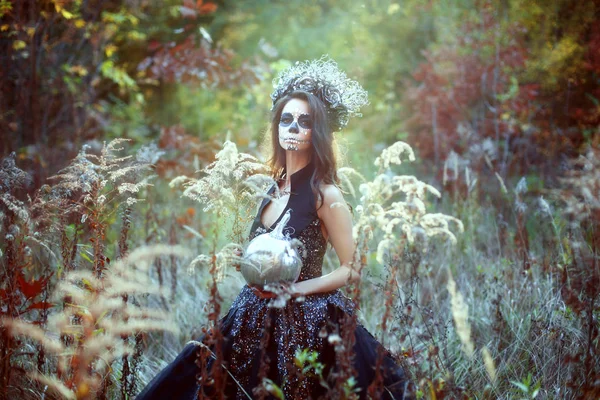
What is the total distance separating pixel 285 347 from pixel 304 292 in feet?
0.88

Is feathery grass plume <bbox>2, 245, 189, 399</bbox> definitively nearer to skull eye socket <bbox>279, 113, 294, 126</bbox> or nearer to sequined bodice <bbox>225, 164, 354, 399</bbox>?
sequined bodice <bbox>225, 164, 354, 399</bbox>

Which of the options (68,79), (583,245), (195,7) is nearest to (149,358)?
(583,245)

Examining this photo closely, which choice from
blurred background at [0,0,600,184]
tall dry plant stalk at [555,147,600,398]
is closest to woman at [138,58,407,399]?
tall dry plant stalk at [555,147,600,398]

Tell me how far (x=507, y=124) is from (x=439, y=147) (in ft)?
3.93

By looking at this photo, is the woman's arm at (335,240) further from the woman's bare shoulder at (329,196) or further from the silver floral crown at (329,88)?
the silver floral crown at (329,88)

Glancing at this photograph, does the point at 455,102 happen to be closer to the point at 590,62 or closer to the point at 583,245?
the point at 590,62

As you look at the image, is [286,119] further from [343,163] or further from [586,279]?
[586,279]

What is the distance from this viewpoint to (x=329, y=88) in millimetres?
3000

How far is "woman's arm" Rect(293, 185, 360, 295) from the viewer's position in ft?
8.27

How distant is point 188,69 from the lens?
6109mm

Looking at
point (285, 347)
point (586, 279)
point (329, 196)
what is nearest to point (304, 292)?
point (285, 347)

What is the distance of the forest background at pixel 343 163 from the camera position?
8.35 feet

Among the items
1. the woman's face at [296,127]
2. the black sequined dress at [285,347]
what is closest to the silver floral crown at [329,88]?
the woman's face at [296,127]

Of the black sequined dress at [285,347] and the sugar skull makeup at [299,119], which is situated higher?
the sugar skull makeup at [299,119]
